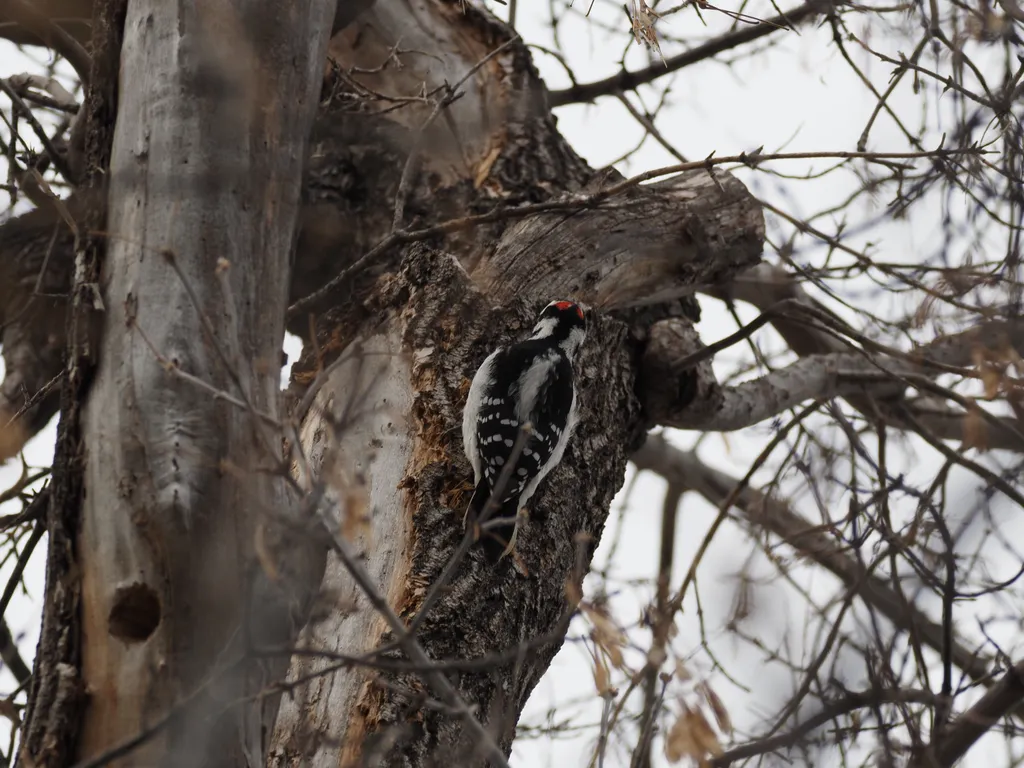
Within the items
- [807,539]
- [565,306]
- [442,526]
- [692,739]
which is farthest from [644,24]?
[807,539]

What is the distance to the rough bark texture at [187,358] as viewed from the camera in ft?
7.13

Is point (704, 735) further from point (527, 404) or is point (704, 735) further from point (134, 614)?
point (527, 404)

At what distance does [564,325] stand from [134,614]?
87.0 inches

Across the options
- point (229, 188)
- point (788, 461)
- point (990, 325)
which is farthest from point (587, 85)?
point (229, 188)

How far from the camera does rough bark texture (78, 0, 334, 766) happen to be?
217 centimetres

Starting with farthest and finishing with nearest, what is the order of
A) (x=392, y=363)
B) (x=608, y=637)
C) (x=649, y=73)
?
(x=649, y=73) < (x=392, y=363) < (x=608, y=637)

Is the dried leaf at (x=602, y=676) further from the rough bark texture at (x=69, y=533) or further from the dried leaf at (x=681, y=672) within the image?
the rough bark texture at (x=69, y=533)

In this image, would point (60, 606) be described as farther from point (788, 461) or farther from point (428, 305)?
point (788, 461)

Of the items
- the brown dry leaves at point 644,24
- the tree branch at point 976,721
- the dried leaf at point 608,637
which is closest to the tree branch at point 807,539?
the tree branch at point 976,721

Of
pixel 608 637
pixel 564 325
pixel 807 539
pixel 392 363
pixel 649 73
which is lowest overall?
pixel 608 637

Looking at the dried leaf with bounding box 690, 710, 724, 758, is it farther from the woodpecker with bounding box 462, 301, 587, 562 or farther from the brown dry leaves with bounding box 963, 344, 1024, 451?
the brown dry leaves with bounding box 963, 344, 1024, 451

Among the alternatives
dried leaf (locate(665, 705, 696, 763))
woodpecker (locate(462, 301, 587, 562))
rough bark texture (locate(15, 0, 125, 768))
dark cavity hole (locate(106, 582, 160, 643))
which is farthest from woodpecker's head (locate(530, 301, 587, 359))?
dark cavity hole (locate(106, 582, 160, 643))

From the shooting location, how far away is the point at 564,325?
161 inches

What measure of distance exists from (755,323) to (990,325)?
998mm
